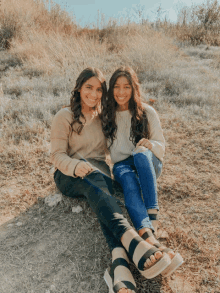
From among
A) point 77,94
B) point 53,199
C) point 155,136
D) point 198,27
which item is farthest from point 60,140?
point 198,27

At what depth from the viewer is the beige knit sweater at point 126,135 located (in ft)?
7.52

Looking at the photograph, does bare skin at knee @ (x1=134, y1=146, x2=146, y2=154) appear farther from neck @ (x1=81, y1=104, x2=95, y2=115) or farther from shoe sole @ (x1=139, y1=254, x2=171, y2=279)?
shoe sole @ (x1=139, y1=254, x2=171, y2=279)

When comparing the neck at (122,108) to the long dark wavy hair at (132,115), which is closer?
the long dark wavy hair at (132,115)

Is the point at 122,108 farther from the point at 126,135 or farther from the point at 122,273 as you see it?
the point at 122,273

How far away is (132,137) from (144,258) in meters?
1.22

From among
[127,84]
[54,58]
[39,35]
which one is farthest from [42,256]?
[39,35]

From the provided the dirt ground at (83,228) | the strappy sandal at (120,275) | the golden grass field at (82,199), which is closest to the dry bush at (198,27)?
the golden grass field at (82,199)

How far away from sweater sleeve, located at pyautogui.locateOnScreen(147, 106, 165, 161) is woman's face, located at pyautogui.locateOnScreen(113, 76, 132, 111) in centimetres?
26

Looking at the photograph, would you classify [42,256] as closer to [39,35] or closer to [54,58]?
[54,58]

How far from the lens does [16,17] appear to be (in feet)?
25.5

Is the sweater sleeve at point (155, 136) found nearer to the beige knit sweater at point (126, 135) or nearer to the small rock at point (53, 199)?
the beige knit sweater at point (126, 135)

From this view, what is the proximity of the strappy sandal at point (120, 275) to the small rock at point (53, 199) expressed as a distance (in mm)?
957

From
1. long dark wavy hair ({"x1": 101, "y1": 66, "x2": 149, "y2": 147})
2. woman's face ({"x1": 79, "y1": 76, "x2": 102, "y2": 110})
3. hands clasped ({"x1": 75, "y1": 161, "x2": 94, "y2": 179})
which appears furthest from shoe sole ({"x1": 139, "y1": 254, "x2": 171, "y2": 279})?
woman's face ({"x1": 79, "y1": 76, "x2": 102, "y2": 110})

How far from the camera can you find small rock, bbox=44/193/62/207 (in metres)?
2.33
